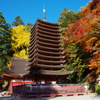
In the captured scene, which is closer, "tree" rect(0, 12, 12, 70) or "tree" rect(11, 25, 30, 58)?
"tree" rect(0, 12, 12, 70)

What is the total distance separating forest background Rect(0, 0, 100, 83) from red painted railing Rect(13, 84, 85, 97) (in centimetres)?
304

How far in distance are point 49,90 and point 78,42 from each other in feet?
32.6

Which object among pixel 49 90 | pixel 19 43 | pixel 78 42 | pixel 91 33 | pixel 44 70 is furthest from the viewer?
pixel 19 43

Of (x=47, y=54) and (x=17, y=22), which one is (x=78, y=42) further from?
(x=17, y=22)

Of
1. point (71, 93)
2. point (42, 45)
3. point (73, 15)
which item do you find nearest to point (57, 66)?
point (42, 45)

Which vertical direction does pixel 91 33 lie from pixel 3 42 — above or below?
below

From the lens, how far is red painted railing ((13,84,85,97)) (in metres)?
13.3

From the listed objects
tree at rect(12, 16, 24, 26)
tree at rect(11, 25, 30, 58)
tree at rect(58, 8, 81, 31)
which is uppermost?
tree at rect(12, 16, 24, 26)

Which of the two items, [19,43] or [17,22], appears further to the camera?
[17,22]

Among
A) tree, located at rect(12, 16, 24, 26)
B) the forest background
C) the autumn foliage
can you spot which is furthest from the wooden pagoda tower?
tree, located at rect(12, 16, 24, 26)

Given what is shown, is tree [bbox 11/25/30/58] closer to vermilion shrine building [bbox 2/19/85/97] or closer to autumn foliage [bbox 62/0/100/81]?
vermilion shrine building [bbox 2/19/85/97]

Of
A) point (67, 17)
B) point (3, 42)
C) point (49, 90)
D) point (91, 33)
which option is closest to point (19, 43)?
point (3, 42)

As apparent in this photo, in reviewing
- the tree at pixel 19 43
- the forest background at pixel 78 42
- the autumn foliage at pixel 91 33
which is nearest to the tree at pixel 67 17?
the forest background at pixel 78 42

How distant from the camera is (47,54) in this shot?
21938 millimetres
